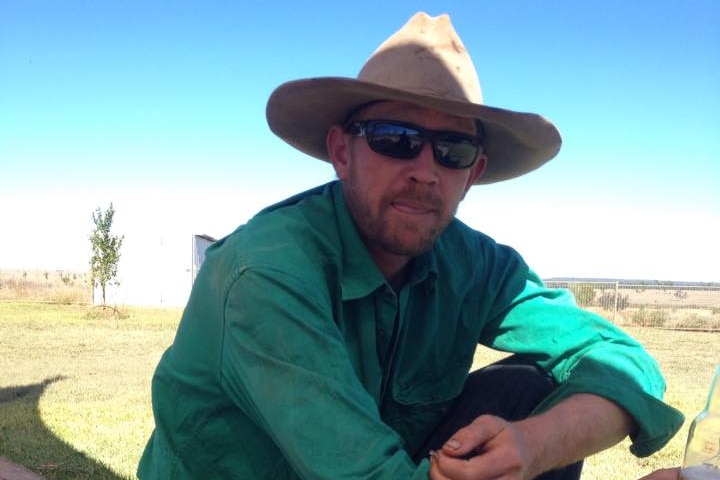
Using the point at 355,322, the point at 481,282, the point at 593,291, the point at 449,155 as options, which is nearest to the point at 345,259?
the point at 355,322

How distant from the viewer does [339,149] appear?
6.70ft

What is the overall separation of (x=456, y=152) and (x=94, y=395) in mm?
5774

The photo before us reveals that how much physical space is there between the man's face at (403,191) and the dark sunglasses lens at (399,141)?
2cm

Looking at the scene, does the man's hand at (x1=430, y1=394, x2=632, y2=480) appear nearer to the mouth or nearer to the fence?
the mouth

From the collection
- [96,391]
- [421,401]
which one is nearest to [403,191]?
[421,401]

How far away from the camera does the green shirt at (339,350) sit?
131cm

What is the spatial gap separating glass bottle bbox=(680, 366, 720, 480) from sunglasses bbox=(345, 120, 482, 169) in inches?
31.7

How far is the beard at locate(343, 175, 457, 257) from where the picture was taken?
5.97 feet

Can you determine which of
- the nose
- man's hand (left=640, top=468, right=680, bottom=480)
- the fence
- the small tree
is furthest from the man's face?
the small tree

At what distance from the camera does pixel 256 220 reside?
1.67 meters

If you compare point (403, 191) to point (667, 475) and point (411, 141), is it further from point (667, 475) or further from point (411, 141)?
point (667, 475)

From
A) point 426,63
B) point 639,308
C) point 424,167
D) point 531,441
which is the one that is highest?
point 426,63

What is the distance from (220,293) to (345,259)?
1.26 feet

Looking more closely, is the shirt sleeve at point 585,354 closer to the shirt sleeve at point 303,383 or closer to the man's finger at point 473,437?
the man's finger at point 473,437
